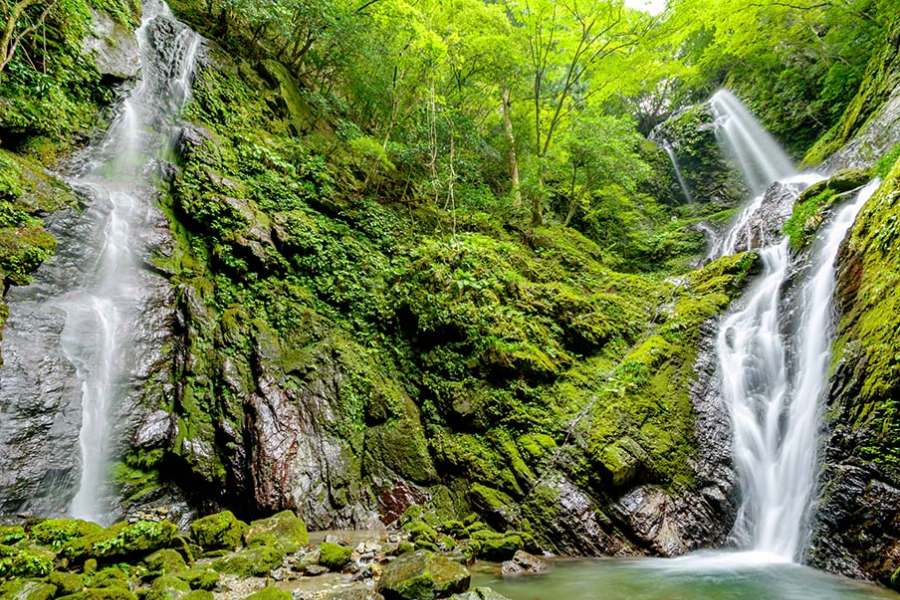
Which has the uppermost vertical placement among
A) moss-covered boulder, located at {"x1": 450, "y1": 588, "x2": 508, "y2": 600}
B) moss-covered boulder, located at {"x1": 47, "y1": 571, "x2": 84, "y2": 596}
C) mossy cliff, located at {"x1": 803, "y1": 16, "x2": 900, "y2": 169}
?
mossy cliff, located at {"x1": 803, "y1": 16, "x2": 900, "y2": 169}

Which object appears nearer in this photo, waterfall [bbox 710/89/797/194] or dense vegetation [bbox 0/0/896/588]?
dense vegetation [bbox 0/0/896/588]

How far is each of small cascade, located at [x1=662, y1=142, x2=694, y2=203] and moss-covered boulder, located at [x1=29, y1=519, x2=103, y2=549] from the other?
68.4ft

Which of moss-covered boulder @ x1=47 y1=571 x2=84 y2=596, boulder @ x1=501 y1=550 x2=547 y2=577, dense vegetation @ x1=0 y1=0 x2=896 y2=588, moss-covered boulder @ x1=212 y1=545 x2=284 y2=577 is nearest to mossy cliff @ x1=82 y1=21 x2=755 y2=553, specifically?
dense vegetation @ x1=0 y1=0 x2=896 y2=588

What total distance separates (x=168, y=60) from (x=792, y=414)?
48.4ft

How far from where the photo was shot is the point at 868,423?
5141mm

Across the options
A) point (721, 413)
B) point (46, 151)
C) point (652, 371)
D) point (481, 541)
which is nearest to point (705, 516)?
point (721, 413)

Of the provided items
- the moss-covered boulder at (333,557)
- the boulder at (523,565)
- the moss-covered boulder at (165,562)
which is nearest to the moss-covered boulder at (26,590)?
the moss-covered boulder at (165,562)

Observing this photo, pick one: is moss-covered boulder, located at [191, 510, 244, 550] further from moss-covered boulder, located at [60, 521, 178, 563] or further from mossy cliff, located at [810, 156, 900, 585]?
mossy cliff, located at [810, 156, 900, 585]

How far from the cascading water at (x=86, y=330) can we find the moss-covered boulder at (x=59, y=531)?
2.24 ft

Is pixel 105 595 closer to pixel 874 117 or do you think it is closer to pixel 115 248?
pixel 115 248

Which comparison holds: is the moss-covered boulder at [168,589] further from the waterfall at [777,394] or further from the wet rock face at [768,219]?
the wet rock face at [768,219]

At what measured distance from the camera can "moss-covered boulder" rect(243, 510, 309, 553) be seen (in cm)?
521

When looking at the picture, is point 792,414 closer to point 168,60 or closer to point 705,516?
point 705,516

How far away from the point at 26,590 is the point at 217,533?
1.81 meters
